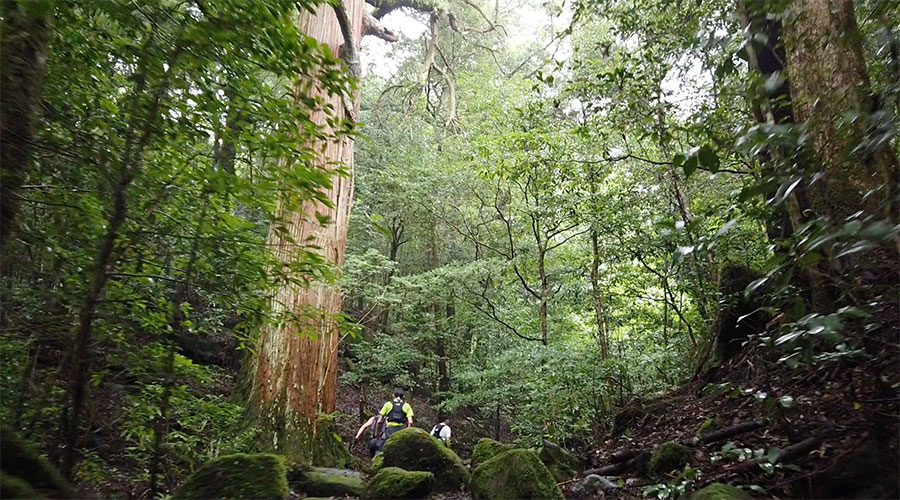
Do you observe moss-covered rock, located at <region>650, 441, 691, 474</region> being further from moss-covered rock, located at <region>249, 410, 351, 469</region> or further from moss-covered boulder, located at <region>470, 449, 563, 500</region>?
moss-covered rock, located at <region>249, 410, 351, 469</region>

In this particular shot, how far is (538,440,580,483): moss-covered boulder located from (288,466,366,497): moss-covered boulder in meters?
2.07

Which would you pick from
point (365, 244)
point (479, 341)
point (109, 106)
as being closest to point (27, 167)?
point (109, 106)

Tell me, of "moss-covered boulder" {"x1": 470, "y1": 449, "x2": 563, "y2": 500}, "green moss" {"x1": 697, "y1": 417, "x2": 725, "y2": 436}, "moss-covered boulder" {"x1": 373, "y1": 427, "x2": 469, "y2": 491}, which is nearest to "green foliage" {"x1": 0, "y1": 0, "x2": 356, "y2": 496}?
"moss-covered boulder" {"x1": 470, "y1": 449, "x2": 563, "y2": 500}

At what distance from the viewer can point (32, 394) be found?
267cm

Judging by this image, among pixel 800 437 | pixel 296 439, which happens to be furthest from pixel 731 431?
pixel 296 439

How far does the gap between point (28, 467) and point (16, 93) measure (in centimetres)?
156

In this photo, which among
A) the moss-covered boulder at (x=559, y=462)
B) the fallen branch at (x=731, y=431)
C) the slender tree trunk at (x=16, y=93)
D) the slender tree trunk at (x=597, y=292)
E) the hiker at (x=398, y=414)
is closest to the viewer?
the slender tree trunk at (x=16, y=93)

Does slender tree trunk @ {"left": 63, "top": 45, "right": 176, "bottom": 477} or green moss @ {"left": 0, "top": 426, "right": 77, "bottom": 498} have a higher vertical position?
slender tree trunk @ {"left": 63, "top": 45, "right": 176, "bottom": 477}

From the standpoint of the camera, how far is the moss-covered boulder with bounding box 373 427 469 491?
18.0 ft

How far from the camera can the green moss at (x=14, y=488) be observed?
161cm

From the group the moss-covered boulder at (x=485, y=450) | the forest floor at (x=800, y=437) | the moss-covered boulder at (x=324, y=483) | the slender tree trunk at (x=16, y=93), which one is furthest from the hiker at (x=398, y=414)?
the slender tree trunk at (x=16, y=93)

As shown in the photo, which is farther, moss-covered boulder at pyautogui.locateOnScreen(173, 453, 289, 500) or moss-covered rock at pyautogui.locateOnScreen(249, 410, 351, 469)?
moss-covered rock at pyautogui.locateOnScreen(249, 410, 351, 469)

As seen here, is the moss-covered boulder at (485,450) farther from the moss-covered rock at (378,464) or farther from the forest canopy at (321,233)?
the moss-covered rock at (378,464)

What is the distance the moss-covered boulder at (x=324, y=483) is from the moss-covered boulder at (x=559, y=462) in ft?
6.80
